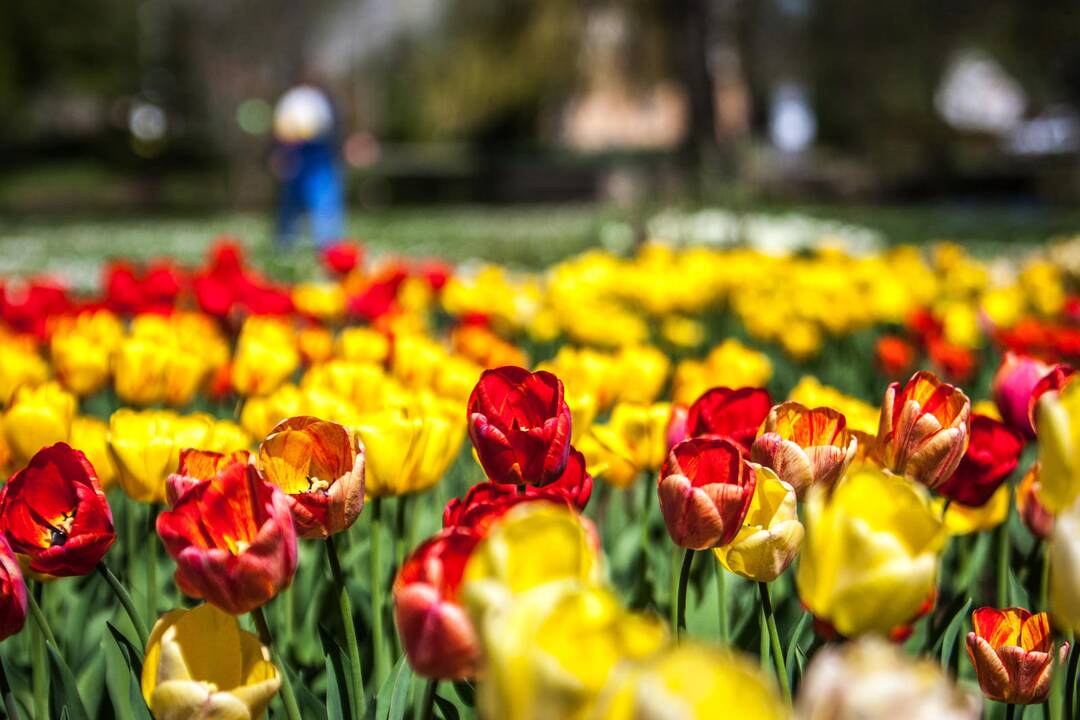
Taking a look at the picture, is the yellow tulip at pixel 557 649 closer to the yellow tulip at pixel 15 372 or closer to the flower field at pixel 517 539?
the flower field at pixel 517 539

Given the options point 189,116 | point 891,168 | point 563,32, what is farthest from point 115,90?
point 891,168

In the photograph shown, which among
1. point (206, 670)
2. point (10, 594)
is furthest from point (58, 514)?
point (206, 670)

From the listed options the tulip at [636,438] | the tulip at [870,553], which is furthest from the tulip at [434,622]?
the tulip at [636,438]

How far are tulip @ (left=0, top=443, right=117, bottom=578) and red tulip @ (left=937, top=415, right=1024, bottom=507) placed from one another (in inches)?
33.6

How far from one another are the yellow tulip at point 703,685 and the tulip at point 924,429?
1.94 ft

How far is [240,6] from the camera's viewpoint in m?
21.0

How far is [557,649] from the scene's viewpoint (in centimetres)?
58

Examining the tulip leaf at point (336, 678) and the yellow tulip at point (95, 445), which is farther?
the yellow tulip at point (95, 445)

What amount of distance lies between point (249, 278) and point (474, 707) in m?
2.25

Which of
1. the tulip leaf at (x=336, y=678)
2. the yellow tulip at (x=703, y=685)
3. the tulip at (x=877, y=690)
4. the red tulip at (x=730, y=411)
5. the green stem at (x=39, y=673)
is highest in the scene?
the yellow tulip at (x=703, y=685)

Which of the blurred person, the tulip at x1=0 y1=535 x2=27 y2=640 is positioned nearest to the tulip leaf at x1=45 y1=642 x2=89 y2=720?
the tulip at x1=0 y1=535 x2=27 y2=640

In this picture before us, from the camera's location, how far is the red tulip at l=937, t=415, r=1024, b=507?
1250 millimetres

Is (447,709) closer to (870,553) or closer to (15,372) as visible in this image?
(870,553)

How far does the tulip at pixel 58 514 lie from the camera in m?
0.98
